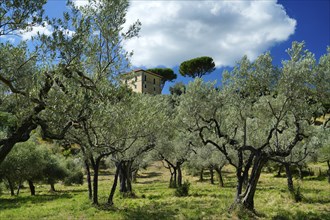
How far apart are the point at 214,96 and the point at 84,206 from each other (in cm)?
1477

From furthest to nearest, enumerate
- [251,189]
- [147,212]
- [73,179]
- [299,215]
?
[73,179], [147,212], [251,189], [299,215]

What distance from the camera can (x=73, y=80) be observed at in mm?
15188

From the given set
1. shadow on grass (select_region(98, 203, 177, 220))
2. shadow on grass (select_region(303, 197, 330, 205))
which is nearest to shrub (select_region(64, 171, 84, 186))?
shadow on grass (select_region(98, 203, 177, 220))

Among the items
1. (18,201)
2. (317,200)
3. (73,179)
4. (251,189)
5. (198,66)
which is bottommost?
(18,201)

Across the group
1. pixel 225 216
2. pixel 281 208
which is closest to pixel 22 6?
pixel 225 216

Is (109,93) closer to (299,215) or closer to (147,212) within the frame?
(147,212)

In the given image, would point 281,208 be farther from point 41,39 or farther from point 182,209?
point 41,39

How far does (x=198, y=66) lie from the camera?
120 m

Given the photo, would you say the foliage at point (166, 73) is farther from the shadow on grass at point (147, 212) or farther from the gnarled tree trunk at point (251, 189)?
the gnarled tree trunk at point (251, 189)

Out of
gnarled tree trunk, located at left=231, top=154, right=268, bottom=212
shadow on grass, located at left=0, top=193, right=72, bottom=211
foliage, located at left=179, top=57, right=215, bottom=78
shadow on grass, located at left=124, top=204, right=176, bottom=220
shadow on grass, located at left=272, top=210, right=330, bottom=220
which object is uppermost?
foliage, located at left=179, top=57, right=215, bottom=78

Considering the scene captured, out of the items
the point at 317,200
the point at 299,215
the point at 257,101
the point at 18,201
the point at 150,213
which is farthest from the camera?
the point at 18,201

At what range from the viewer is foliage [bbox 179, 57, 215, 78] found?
119062 millimetres

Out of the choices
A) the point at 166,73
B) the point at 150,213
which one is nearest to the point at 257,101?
the point at 150,213

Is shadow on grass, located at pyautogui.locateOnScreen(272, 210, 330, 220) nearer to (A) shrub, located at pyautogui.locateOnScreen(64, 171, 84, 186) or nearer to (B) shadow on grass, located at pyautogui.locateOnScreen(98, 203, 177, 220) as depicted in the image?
(B) shadow on grass, located at pyautogui.locateOnScreen(98, 203, 177, 220)
